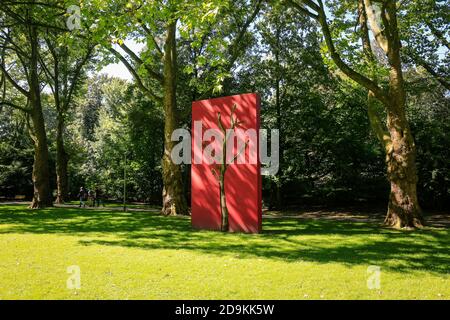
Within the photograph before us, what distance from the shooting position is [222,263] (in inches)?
365

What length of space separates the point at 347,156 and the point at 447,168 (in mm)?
5712

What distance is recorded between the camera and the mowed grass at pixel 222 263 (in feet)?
22.5

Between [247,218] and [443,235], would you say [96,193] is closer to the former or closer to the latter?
[247,218]

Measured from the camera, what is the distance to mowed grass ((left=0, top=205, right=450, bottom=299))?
6.86 meters

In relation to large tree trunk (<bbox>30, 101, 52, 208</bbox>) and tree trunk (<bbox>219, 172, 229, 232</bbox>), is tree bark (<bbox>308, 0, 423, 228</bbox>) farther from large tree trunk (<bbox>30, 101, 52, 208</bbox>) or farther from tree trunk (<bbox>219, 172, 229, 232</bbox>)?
large tree trunk (<bbox>30, 101, 52, 208</bbox>)

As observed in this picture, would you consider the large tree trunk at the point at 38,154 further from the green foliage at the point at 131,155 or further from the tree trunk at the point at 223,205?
the tree trunk at the point at 223,205

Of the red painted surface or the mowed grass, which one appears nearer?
the mowed grass

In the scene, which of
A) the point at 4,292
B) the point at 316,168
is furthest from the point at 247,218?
the point at 316,168

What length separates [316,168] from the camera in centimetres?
2733

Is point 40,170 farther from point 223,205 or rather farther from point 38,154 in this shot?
point 223,205

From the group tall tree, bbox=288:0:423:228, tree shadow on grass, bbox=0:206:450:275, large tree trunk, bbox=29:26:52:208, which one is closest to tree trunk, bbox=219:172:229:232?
tree shadow on grass, bbox=0:206:450:275

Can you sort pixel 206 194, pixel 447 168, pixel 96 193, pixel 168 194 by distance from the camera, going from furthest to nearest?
pixel 96 193
pixel 447 168
pixel 168 194
pixel 206 194

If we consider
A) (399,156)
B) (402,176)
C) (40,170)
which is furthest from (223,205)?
(40,170)

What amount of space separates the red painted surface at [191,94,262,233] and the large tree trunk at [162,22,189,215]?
4.16 m
